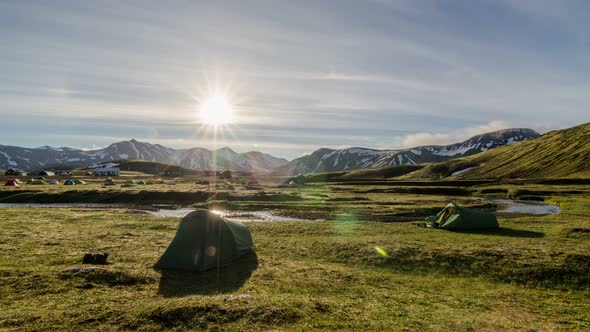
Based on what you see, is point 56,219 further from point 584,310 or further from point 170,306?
point 584,310

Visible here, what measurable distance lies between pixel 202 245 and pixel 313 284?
8732 millimetres

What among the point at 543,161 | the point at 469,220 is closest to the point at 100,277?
the point at 469,220

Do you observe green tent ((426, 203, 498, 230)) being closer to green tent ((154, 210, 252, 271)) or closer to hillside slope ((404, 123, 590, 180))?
green tent ((154, 210, 252, 271))

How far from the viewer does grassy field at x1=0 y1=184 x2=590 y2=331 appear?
569 inches

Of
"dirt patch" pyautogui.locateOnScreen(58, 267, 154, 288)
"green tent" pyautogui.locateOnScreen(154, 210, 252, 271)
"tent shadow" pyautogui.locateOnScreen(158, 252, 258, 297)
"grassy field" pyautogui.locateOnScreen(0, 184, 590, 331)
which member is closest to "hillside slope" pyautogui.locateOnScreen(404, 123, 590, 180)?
"grassy field" pyautogui.locateOnScreen(0, 184, 590, 331)

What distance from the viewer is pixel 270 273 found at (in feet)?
72.8

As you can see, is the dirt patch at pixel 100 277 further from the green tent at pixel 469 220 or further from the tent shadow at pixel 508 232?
the tent shadow at pixel 508 232

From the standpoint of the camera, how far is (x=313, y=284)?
20.2 metres

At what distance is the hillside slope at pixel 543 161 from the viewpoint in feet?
472

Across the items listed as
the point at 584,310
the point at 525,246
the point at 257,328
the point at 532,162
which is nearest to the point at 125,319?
the point at 257,328

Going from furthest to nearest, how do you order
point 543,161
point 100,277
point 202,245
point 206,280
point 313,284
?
point 543,161 < point 202,245 < point 206,280 < point 313,284 < point 100,277

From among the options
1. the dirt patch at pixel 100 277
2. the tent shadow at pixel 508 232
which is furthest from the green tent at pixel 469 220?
the dirt patch at pixel 100 277

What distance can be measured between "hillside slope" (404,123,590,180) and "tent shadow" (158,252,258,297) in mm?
156811

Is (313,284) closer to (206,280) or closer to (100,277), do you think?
(206,280)
